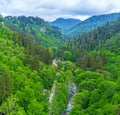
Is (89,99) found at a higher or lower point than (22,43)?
lower

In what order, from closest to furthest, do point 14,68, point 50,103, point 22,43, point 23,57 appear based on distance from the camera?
point 50,103
point 14,68
point 23,57
point 22,43

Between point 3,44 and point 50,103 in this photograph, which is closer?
point 50,103

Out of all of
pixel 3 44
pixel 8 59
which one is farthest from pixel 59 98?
pixel 3 44

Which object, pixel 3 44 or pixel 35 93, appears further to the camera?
pixel 3 44

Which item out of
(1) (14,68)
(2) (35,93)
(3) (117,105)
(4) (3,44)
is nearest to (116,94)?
(3) (117,105)

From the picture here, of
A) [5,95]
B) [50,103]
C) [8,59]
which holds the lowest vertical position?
[50,103]

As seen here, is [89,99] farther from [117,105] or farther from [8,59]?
[8,59]

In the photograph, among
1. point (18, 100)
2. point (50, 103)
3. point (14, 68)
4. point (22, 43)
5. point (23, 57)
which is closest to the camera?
point (18, 100)

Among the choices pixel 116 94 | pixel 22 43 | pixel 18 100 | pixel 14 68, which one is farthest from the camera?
pixel 22 43

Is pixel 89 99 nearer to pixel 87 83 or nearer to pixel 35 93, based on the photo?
pixel 87 83
